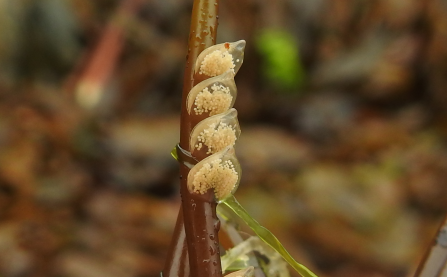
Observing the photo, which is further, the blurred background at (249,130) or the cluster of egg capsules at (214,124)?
the blurred background at (249,130)

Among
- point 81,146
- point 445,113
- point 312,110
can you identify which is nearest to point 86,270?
point 81,146

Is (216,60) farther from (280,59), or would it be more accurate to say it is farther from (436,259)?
(280,59)

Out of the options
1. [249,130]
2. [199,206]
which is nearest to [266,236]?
[199,206]

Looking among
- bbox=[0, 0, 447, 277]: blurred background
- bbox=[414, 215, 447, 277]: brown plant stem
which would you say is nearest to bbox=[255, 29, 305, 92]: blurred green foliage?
bbox=[0, 0, 447, 277]: blurred background

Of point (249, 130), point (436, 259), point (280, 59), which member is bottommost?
point (436, 259)

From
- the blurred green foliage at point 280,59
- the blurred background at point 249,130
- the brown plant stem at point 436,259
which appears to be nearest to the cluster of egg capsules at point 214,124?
the brown plant stem at point 436,259

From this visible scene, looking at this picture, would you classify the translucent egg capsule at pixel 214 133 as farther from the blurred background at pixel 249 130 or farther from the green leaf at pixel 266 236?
the blurred background at pixel 249 130
